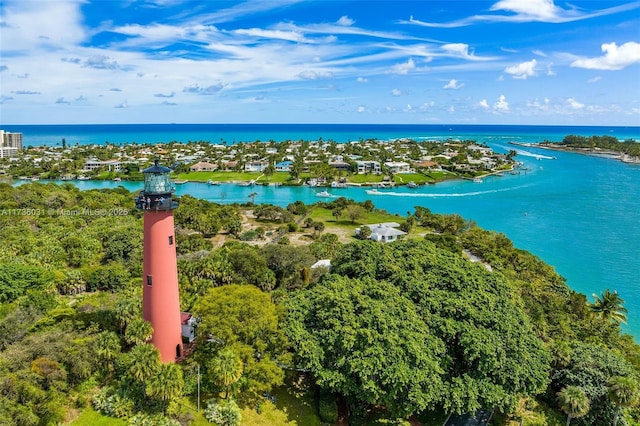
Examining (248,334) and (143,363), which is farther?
(248,334)

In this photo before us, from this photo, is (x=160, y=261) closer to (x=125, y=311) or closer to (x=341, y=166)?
(x=125, y=311)

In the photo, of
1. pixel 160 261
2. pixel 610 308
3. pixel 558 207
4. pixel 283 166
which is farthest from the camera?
pixel 283 166

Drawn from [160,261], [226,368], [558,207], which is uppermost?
[160,261]

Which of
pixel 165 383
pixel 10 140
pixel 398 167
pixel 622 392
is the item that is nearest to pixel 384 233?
pixel 622 392

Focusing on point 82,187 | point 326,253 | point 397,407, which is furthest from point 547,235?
point 82,187

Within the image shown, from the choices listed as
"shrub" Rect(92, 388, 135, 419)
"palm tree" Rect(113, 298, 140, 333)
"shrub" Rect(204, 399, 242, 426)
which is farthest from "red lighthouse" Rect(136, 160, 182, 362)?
"shrub" Rect(204, 399, 242, 426)

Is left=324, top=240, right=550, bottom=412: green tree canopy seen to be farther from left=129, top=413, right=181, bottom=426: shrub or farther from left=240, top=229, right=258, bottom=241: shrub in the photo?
left=240, top=229, right=258, bottom=241: shrub

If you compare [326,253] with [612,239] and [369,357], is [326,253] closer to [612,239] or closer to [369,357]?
[369,357]
